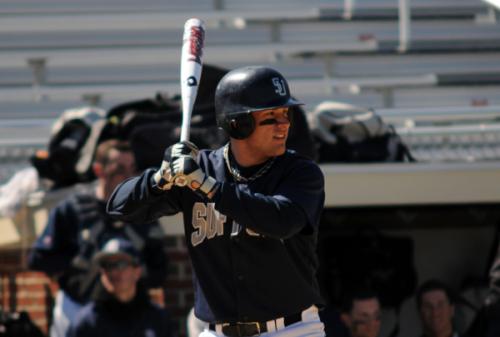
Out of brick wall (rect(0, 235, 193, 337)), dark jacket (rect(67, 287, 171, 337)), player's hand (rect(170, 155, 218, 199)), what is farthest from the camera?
brick wall (rect(0, 235, 193, 337))

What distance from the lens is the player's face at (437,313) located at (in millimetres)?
6543

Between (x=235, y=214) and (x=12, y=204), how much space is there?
10.3 ft

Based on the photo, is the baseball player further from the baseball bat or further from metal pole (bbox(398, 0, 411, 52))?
metal pole (bbox(398, 0, 411, 52))

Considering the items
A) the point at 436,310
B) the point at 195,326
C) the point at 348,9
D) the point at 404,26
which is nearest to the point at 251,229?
the point at 195,326

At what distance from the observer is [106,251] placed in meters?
5.87

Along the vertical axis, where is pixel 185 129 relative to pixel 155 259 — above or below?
above

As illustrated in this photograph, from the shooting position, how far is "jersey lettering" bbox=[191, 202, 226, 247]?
3.50 metres

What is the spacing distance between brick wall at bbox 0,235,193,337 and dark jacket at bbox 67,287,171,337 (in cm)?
39

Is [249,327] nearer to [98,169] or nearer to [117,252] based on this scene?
[117,252]

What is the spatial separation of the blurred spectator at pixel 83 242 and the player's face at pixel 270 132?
7.97ft

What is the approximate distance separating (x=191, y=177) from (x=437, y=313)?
3578mm

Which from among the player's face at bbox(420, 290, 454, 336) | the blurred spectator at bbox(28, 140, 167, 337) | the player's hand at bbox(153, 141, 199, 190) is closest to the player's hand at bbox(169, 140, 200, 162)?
the player's hand at bbox(153, 141, 199, 190)

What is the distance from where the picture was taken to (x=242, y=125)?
137 inches

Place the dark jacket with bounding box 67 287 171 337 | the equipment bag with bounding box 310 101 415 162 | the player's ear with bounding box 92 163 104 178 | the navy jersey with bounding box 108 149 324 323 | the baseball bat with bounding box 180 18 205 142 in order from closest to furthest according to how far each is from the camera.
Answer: the navy jersey with bounding box 108 149 324 323
the baseball bat with bounding box 180 18 205 142
the dark jacket with bounding box 67 287 171 337
the player's ear with bounding box 92 163 104 178
the equipment bag with bounding box 310 101 415 162
